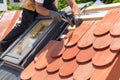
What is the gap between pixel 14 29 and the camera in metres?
3.40

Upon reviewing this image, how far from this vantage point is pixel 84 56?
2264 mm

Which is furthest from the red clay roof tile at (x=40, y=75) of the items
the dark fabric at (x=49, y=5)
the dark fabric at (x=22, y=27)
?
the dark fabric at (x=22, y=27)

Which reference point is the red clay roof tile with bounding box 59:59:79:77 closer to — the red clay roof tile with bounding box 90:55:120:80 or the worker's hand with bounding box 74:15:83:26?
the red clay roof tile with bounding box 90:55:120:80

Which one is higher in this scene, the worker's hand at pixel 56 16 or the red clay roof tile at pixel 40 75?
the worker's hand at pixel 56 16

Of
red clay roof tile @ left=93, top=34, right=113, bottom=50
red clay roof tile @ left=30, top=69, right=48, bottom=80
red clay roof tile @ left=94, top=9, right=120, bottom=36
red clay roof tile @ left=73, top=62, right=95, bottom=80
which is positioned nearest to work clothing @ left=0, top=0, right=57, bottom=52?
red clay roof tile @ left=30, top=69, right=48, bottom=80

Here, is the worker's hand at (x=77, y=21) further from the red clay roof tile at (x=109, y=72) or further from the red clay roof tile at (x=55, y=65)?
the red clay roof tile at (x=109, y=72)

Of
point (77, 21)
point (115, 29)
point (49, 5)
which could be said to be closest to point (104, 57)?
point (115, 29)

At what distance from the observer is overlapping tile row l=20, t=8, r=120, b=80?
2.03 metres

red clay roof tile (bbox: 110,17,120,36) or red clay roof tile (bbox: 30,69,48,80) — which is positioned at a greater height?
red clay roof tile (bbox: 110,17,120,36)

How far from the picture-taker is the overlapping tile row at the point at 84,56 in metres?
2.03

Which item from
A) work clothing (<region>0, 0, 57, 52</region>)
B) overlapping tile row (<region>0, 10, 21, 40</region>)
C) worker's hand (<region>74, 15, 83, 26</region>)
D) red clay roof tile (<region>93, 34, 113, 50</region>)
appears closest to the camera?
red clay roof tile (<region>93, 34, 113, 50</region>)

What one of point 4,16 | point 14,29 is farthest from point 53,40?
point 4,16

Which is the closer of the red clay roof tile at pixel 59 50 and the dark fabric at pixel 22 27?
the red clay roof tile at pixel 59 50

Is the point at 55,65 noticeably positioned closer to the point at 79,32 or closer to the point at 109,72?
the point at 79,32
